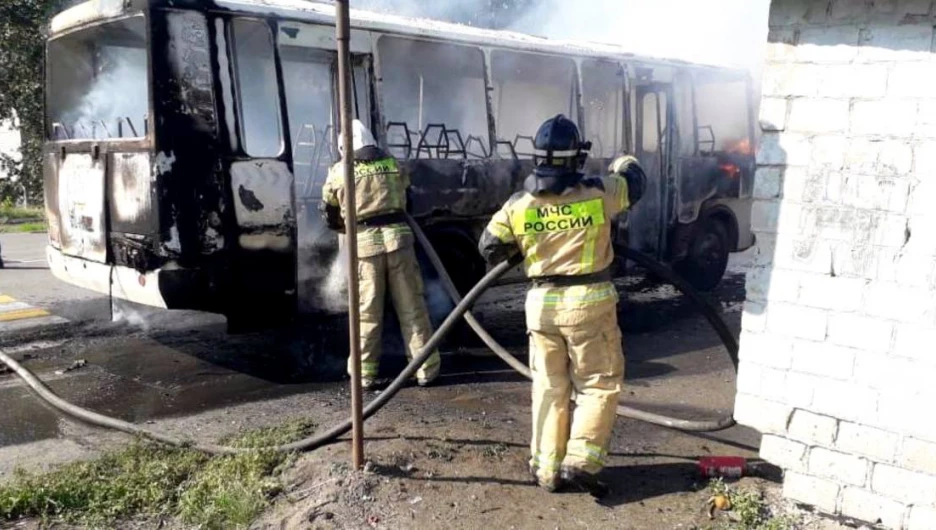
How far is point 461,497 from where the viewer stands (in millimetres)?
3586

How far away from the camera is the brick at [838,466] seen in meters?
3.20

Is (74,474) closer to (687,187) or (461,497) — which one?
(461,497)

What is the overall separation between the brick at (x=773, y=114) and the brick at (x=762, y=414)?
1186 mm

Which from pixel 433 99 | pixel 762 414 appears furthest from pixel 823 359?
pixel 433 99

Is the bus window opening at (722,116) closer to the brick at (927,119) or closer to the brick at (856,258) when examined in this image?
the brick at (856,258)

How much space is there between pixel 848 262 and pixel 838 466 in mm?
854

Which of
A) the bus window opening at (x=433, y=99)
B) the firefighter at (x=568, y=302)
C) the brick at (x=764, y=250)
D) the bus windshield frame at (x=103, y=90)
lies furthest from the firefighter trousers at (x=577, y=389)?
the bus window opening at (x=433, y=99)

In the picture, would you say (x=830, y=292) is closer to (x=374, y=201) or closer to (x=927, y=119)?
(x=927, y=119)

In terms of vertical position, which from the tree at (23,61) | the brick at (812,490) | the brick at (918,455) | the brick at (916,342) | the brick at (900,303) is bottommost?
the brick at (812,490)

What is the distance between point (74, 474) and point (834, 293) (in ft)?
11.8

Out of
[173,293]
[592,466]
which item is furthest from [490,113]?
[592,466]

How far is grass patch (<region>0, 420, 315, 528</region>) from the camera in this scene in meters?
3.54

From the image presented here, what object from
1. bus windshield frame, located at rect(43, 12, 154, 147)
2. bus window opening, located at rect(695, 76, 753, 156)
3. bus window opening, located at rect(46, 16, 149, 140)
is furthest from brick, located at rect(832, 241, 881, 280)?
bus window opening, located at rect(695, 76, 753, 156)

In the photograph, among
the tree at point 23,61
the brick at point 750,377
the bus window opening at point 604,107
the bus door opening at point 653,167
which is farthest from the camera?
the tree at point 23,61
